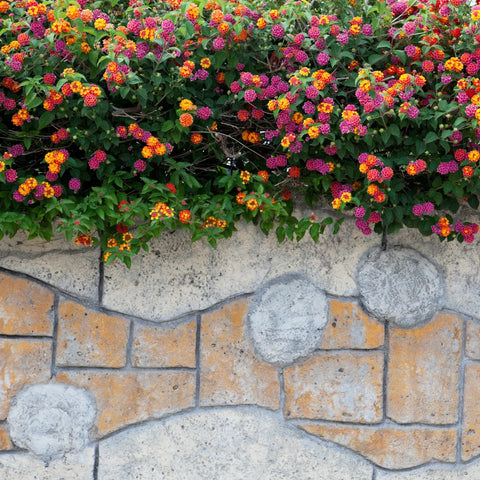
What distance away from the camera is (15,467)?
235 cm

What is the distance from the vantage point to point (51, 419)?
233 cm

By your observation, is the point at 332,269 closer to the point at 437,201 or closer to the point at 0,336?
the point at 437,201

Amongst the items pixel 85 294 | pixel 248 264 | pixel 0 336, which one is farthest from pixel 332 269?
pixel 0 336

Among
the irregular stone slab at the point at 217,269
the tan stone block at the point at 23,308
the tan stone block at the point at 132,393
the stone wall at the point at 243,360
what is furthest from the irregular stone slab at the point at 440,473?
the tan stone block at the point at 23,308

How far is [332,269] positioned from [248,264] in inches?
12.2

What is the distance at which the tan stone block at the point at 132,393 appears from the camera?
237cm

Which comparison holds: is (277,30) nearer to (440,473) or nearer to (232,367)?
(232,367)

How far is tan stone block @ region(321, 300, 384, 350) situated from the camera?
242 cm

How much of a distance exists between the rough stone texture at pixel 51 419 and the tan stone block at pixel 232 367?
43cm

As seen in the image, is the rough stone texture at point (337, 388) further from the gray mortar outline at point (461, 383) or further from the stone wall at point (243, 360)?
the gray mortar outline at point (461, 383)

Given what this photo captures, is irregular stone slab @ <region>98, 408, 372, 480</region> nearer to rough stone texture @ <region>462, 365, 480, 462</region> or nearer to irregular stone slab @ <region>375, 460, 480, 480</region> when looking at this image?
irregular stone slab @ <region>375, 460, 480, 480</region>

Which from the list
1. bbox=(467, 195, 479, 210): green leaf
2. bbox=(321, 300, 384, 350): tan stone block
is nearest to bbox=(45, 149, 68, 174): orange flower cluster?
bbox=(321, 300, 384, 350): tan stone block

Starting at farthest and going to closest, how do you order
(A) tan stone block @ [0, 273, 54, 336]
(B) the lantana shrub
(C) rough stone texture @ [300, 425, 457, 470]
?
(C) rough stone texture @ [300, 425, 457, 470]
(A) tan stone block @ [0, 273, 54, 336]
(B) the lantana shrub

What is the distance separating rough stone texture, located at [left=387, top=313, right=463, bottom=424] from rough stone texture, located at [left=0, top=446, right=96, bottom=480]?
1107 millimetres
